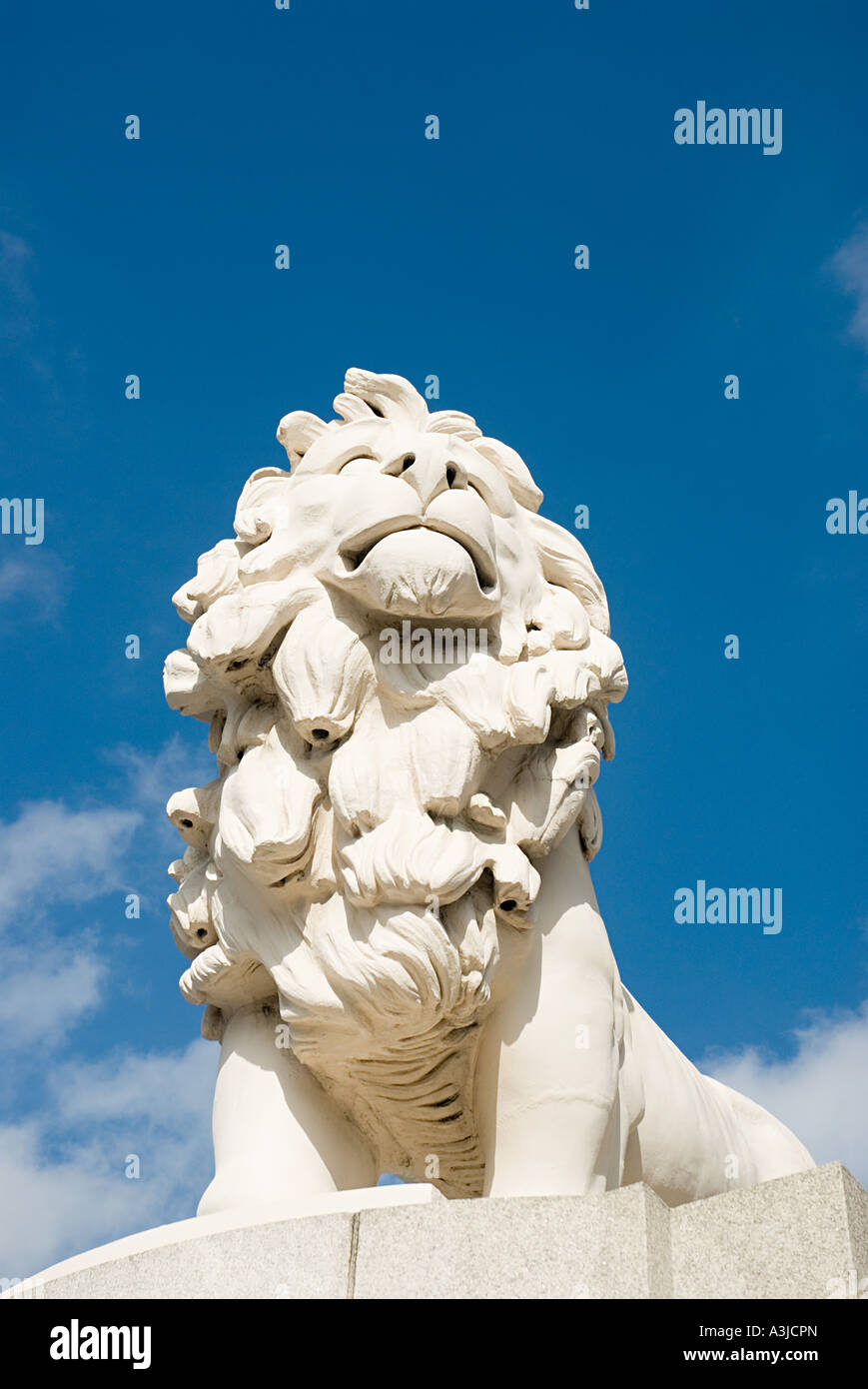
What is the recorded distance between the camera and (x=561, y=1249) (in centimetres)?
395

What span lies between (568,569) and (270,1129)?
215 cm

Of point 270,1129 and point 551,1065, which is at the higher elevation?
point 551,1065

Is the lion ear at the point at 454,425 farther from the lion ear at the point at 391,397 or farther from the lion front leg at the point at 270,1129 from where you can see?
the lion front leg at the point at 270,1129

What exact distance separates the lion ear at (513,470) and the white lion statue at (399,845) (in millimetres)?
181

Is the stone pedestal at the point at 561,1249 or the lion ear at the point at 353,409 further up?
the lion ear at the point at 353,409

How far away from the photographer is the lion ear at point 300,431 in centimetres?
583

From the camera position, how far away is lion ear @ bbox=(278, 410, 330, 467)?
5.83 meters

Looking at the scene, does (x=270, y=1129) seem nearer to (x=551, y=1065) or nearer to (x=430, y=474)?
(x=551, y=1065)

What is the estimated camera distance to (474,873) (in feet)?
16.5

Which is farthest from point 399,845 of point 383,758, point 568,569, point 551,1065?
point 568,569

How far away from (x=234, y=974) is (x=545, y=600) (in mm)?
1611

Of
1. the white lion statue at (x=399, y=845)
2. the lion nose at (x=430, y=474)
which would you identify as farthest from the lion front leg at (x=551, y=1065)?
the lion nose at (x=430, y=474)
